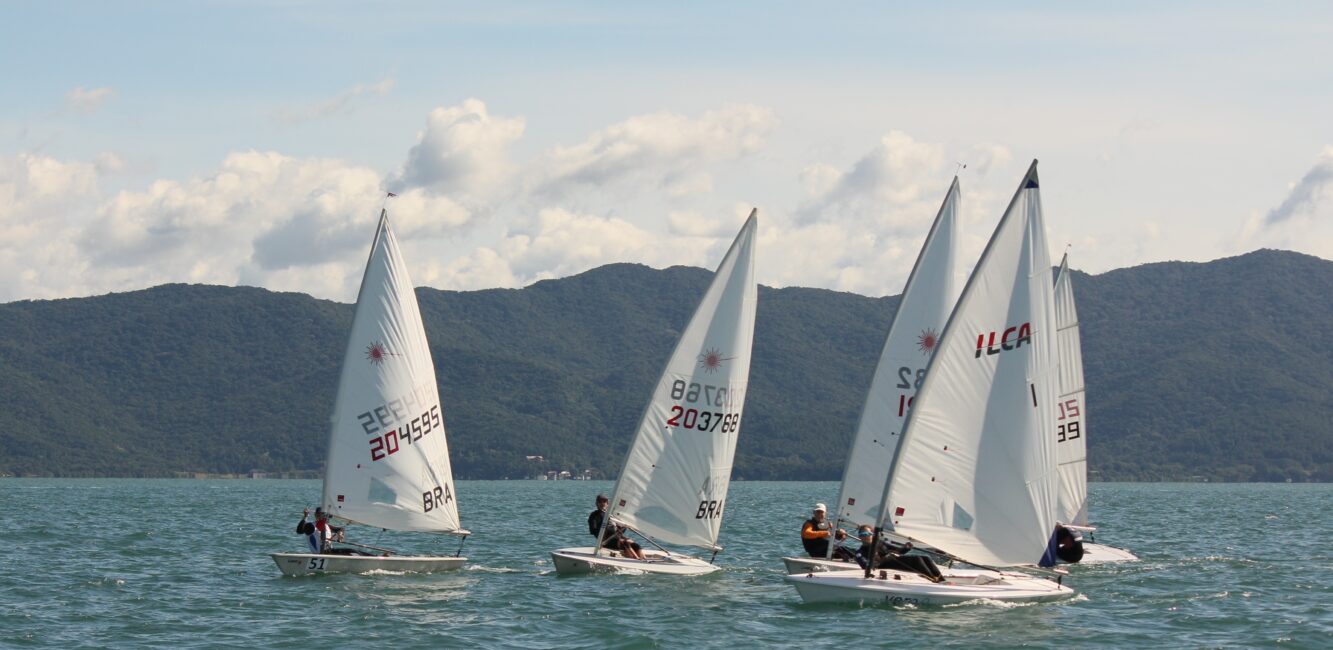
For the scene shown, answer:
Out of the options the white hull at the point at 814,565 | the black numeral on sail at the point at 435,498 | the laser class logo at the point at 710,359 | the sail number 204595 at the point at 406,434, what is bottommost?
the white hull at the point at 814,565

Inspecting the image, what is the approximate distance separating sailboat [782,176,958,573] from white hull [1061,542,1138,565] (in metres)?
9.99

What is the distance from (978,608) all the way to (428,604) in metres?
10.7

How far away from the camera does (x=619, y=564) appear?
36.0 m

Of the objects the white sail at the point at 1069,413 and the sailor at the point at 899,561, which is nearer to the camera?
the sailor at the point at 899,561

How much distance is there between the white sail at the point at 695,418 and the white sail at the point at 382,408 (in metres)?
4.83

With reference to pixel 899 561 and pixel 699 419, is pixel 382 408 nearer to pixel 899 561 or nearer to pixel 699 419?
pixel 699 419

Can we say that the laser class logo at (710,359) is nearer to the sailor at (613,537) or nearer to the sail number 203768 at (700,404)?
the sail number 203768 at (700,404)

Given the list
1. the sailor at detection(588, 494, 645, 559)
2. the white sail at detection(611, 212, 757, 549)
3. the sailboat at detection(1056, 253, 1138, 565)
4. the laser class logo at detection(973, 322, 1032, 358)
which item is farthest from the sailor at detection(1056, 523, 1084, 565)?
the laser class logo at detection(973, 322, 1032, 358)

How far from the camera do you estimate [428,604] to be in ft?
108

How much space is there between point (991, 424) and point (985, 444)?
1.29 feet

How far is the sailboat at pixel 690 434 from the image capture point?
36031 millimetres

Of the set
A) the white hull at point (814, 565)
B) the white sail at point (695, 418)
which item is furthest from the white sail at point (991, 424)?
the white sail at point (695, 418)

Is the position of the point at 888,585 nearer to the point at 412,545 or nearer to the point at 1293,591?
the point at 1293,591

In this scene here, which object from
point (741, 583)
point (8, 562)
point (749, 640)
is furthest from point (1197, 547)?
point (8, 562)
